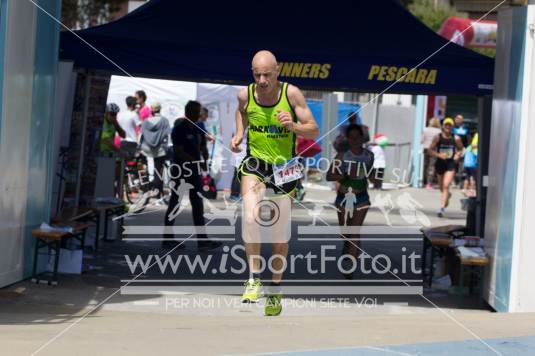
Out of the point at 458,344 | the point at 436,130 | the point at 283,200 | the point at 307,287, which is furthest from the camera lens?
the point at 436,130

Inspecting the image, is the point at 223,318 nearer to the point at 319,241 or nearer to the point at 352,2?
the point at 352,2

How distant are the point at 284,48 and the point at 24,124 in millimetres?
3148

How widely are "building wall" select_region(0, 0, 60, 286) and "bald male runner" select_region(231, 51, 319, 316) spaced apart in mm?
2249

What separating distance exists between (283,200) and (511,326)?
2071 mm

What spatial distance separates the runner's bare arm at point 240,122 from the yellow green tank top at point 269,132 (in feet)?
0.23

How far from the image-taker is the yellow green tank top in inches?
320

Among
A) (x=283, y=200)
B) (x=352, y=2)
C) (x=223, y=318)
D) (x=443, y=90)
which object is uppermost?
(x=352, y=2)

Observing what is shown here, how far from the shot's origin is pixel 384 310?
968 centimetres

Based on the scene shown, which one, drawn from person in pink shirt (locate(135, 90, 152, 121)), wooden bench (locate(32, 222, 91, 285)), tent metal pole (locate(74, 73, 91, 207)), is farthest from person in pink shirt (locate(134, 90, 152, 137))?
wooden bench (locate(32, 222, 91, 285))

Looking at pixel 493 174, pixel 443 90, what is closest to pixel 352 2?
pixel 443 90

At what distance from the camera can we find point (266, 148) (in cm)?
822

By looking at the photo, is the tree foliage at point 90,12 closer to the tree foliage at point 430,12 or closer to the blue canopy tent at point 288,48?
the tree foliage at point 430,12

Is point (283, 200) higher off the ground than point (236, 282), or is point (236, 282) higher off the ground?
point (283, 200)

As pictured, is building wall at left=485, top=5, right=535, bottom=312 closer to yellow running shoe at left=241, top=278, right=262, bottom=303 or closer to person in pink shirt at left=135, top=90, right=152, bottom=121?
yellow running shoe at left=241, top=278, right=262, bottom=303
